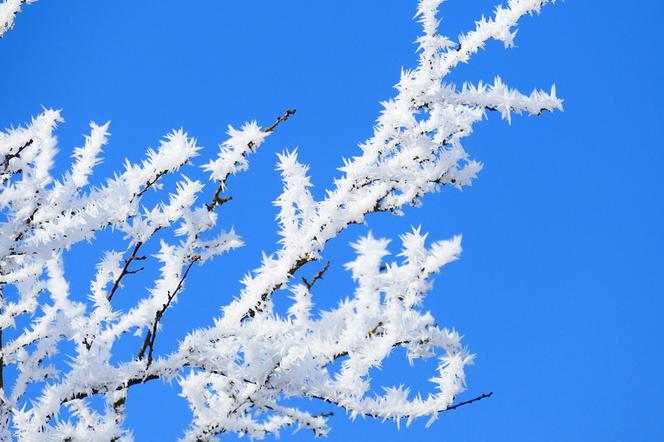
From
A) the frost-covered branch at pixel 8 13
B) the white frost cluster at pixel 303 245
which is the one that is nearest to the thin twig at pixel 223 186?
the white frost cluster at pixel 303 245

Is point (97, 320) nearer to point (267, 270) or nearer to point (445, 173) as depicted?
→ point (267, 270)

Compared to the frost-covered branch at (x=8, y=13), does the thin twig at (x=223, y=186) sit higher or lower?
lower

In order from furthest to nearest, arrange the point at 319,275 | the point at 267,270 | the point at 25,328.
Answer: the point at 25,328 < the point at 319,275 < the point at 267,270

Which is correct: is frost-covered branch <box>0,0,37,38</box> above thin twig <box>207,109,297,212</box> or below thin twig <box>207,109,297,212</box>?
above

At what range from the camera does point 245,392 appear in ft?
10.9

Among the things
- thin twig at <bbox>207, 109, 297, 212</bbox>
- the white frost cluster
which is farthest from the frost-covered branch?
thin twig at <bbox>207, 109, 297, 212</bbox>

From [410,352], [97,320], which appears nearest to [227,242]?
[410,352]

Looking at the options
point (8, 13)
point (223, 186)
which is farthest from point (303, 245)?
point (8, 13)

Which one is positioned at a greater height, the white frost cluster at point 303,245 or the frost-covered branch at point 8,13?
the frost-covered branch at point 8,13

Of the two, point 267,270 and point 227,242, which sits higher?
point 227,242

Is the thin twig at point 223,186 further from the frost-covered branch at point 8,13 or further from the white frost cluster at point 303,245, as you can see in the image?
the frost-covered branch at point 8,13

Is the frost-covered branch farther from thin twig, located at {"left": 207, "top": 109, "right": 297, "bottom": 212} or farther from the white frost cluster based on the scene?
thin twig, located at {"left": 207, "top": 109, "right": 297, "bottom": 212}

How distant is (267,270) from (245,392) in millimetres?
957

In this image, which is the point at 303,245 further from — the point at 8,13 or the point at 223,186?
the point at 8,13
